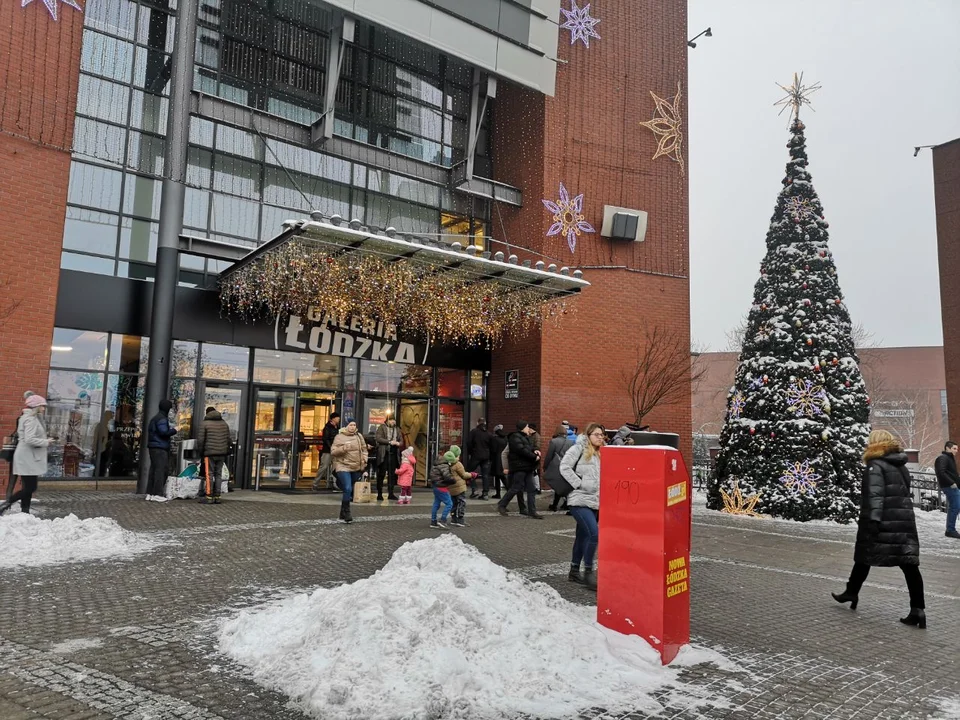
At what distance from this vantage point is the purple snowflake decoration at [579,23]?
19.3 m

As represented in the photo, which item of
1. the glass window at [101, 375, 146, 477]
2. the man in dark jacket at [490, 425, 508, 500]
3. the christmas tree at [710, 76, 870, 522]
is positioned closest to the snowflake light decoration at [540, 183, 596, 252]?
the christmas tree at [710, 76, 870, 522]

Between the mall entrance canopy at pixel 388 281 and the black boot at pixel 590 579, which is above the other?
the mall entrance canopy at pixel 388 281

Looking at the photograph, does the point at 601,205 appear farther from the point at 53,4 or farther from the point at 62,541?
the point at 62,541

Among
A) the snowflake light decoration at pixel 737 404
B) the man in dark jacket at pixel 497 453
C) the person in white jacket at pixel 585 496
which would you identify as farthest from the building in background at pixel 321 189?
the person in white jacket at pixel 585 496

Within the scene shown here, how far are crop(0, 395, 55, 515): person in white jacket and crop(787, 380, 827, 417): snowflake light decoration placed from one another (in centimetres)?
1358

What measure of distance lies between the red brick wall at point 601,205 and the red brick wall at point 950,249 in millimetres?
14076

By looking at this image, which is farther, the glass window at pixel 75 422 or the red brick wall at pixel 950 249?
the red brick wall at pixel 950 249

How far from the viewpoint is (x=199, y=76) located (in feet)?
54.2

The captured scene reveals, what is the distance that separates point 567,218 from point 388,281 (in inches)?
247

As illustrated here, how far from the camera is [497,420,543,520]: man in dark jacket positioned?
12.7 meters

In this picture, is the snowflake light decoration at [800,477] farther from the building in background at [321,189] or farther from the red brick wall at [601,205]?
the building in background at [321,189]

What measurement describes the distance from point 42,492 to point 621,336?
13.9 metres

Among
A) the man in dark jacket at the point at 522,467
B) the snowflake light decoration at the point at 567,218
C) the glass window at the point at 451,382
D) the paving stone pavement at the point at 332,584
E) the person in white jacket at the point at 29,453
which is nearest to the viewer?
the paving stone pavement at the point at 332,584

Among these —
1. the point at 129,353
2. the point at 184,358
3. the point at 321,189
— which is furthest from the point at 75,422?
A: the point at 321,189
